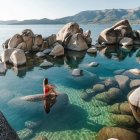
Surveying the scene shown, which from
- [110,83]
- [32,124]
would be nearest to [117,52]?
[110,83]

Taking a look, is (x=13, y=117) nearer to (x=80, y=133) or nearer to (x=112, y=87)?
(x=80, y=133)

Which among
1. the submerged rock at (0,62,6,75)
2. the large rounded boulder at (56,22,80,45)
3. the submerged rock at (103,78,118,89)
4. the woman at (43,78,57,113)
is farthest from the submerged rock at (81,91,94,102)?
the large rounded boulder at (56,22,80,45)

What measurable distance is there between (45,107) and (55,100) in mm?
1040

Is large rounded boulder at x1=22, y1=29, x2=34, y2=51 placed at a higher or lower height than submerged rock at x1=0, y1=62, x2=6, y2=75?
higher

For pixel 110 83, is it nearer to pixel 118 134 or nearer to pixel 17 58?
pixel 118 134

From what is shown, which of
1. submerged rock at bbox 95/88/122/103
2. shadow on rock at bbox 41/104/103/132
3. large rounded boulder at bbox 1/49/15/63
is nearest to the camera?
shadow on rock at bbox 41/104/103/132

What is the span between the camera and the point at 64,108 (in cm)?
1655

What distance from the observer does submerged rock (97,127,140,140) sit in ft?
37.9

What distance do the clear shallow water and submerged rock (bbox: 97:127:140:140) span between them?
794 millimetres

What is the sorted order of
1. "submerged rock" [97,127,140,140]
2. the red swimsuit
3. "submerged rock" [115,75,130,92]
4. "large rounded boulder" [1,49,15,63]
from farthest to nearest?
1. "large rounded boulder" [1,49,15,63]
2. "submerged rock" [115,75,130,92]
3. the red swimsuit
4. "submerged rock" [97,127,140,140]

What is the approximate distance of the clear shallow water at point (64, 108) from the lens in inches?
544

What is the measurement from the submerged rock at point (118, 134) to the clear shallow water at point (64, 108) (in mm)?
794

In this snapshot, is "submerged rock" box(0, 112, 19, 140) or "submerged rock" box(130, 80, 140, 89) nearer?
"submerged rock" box(0, 112, 19, 140)

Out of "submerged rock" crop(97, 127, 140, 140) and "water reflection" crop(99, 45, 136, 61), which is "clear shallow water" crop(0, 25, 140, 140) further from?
"water reflection" crop(99, 45, 136, 61)
